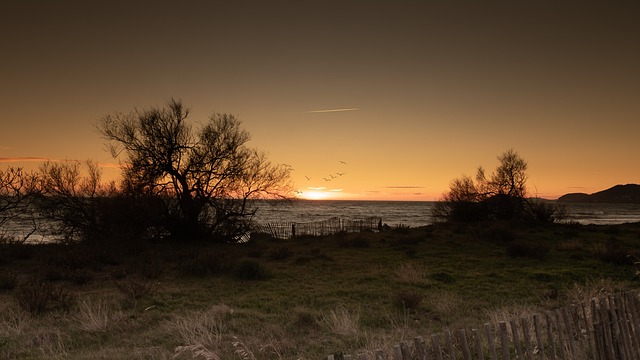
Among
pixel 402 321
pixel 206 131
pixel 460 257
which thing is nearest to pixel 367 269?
pixel 460 257

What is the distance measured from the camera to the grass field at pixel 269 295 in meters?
7.79

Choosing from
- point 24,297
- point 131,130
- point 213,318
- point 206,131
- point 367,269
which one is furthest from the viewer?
point 206,131

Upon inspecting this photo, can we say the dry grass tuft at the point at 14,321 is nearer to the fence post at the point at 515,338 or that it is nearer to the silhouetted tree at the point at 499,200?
the fence post at the point at 515,338

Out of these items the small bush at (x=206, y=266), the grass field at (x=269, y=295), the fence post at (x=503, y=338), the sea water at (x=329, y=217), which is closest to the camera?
the fence post at (x=503, y=338)

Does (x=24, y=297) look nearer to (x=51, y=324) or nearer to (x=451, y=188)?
(x=51, y=324)

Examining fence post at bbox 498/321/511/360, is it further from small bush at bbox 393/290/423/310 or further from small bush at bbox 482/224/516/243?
small bush at bbox 482/224/516/243

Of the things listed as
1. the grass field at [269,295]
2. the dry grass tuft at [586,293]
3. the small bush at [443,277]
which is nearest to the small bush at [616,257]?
the grass field at [269,295]

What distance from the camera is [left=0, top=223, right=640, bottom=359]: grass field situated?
779cm

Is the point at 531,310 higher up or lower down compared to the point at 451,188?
lower down

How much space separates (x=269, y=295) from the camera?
478 inches

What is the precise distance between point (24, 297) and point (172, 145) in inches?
627

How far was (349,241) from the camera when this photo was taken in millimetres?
25250

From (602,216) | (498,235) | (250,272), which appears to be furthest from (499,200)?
(602,216)

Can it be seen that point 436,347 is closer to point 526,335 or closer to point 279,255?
point 526,335
